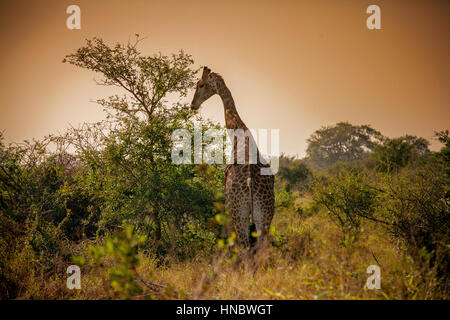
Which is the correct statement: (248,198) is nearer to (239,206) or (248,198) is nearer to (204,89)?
(239,206)

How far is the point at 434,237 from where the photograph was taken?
12.6 ft

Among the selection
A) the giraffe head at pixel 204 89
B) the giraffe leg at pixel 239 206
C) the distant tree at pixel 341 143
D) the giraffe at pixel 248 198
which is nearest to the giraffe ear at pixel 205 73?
the giraffe head at pixel 204 89

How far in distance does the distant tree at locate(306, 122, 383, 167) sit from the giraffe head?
3573 cm

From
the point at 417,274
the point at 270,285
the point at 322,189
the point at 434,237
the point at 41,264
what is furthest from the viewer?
the point at 322,189

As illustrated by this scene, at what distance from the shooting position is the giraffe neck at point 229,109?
5.23 m

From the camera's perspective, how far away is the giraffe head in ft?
18.9

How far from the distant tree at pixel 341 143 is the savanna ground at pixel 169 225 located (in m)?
33.2

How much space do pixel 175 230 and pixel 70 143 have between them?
357 centimetres

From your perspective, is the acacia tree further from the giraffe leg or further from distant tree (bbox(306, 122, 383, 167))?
distant tree (bbox(306, 122, 383, 167))

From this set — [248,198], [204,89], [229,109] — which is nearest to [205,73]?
[204,89]

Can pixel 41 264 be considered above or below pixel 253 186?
below

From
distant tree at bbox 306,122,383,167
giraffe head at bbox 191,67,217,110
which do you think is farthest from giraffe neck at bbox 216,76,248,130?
→ distant tree at bbox 306,122,383,167

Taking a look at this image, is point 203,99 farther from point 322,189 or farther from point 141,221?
point 322,189
